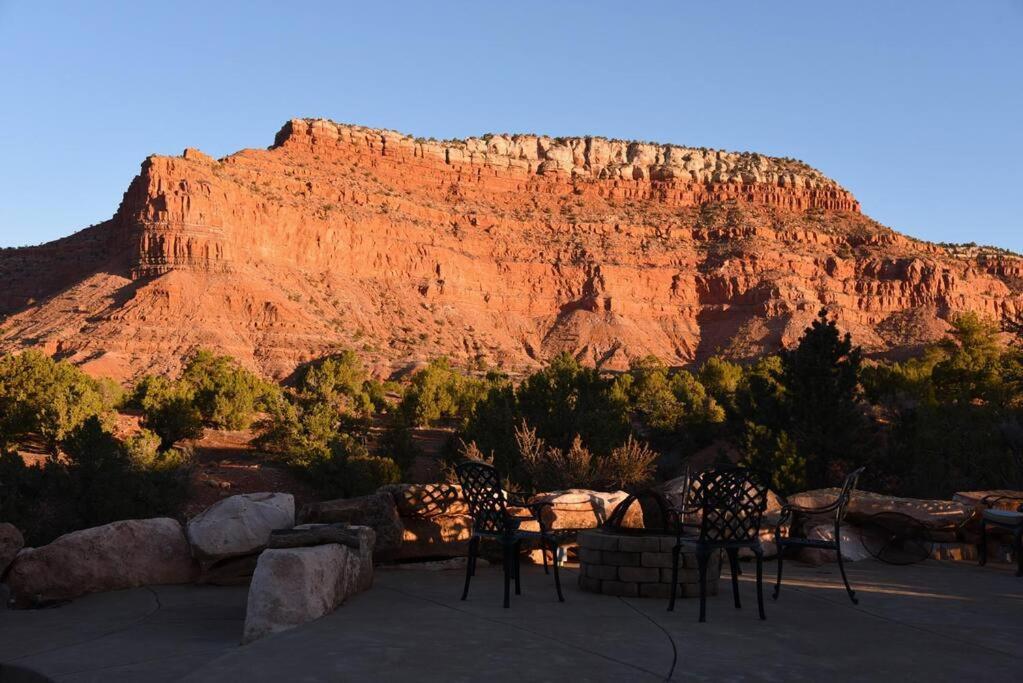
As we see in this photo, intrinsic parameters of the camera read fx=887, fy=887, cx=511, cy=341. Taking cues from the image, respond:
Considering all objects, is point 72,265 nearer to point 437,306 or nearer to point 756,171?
point 437,306

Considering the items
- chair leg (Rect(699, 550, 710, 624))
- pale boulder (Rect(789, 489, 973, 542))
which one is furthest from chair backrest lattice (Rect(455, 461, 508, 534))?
pale boulder (Rect(789, 489, 973, 542))

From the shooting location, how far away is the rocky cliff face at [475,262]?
6384cm

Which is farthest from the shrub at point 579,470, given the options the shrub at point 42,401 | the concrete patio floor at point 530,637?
the shrub at point 42,401

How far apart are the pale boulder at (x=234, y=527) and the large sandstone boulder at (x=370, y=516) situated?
30 centimetres

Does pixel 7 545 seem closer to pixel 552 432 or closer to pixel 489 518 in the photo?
pixel 489 518

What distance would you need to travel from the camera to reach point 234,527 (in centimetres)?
786

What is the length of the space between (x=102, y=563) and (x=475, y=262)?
258 feet

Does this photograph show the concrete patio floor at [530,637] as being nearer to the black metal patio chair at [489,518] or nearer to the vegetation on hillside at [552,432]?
the black metal patio chair at [489,518]

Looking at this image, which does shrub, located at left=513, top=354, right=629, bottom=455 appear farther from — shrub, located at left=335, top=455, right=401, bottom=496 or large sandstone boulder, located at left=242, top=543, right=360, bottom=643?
large sandstone boulder, located at left=242, top=543, right=360, bottom=643

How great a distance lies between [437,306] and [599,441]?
63.2m

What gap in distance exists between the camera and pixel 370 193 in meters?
85.6

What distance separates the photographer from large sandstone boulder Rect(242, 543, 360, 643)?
18.8 feet

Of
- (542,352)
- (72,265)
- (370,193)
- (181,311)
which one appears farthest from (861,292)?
(72,265)

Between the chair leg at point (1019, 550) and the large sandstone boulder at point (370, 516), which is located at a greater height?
the large sandstone boulder at point (370, 516)
